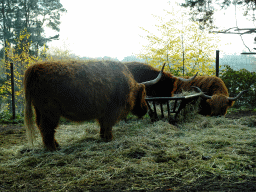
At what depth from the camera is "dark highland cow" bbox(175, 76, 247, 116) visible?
6.08 metres

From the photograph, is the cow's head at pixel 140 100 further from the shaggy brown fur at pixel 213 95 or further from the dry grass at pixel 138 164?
the shaggy brown fur at pixel 213 95

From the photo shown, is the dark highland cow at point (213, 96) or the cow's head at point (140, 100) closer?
the cow's head at point (140, 100)

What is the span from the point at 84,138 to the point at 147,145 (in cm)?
135

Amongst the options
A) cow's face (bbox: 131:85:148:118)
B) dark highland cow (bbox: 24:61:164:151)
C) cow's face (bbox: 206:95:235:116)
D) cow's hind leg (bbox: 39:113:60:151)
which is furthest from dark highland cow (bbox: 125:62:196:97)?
cow's hind leg (bbox: 39:113:60:151)

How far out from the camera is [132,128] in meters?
4.93

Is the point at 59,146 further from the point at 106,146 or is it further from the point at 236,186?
the point at 236,186

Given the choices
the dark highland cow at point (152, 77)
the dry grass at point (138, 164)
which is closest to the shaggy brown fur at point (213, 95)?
the dark highland cow at point (152, 77)

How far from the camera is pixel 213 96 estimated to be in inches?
245

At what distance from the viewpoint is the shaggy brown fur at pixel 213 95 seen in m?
6.07

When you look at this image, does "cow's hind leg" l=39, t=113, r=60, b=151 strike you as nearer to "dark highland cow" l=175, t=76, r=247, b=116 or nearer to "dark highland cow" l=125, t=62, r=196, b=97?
"dark highland cow" l=125, t=62, r=196, b=97

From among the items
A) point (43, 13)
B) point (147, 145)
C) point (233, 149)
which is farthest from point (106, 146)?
point (43, 13)

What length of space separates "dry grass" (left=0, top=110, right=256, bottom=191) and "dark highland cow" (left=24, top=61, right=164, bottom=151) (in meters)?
0.46

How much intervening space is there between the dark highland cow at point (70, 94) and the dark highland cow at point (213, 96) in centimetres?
336

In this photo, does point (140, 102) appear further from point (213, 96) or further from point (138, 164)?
point (213, 96)
